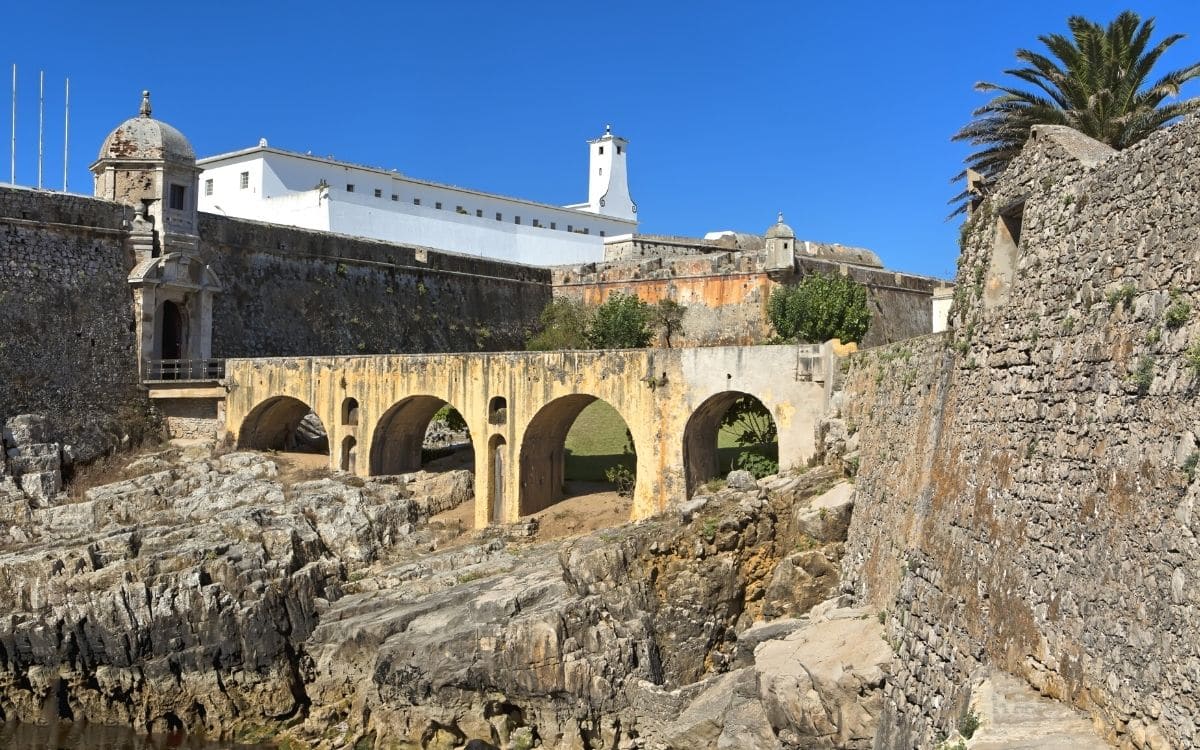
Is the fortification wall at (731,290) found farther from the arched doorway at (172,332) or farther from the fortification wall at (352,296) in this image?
the arched doorway at (172,332)

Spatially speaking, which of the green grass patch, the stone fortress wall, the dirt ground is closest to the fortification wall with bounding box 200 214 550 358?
the stone fortress wall

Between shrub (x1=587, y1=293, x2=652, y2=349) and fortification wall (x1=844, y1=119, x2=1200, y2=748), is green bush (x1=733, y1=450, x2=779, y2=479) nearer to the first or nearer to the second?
fortification wall (x1=844, y1=119, x2=1200, y2=748)

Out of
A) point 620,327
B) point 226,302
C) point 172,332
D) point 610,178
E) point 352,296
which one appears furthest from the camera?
point 610,178

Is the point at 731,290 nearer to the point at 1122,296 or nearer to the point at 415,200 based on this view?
the point at 415,200

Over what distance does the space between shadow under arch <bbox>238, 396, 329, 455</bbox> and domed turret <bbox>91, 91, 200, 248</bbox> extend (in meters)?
5.03

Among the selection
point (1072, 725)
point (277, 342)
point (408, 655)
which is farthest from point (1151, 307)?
point (277, 342)

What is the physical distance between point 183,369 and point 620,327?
1220 centimetres

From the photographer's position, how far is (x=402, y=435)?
28672 millimetres

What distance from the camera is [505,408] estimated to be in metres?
25.4

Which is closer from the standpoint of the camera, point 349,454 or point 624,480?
point 624,480

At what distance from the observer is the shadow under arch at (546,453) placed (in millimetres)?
24891

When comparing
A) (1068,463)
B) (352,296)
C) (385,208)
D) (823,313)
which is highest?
(385,208)

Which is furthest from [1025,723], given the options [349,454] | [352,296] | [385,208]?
[385,208]

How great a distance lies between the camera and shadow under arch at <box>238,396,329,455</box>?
30312 mm
